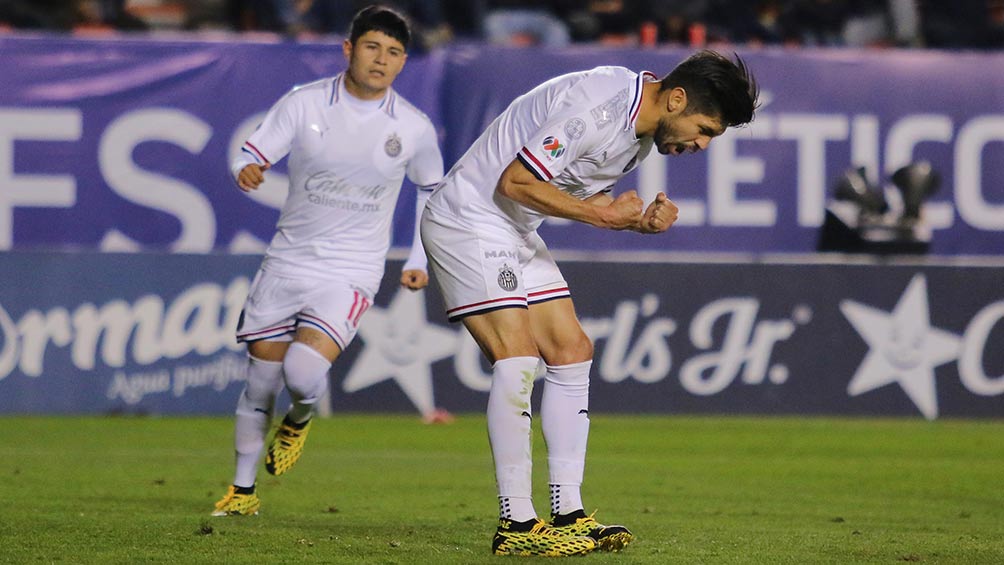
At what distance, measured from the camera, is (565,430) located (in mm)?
6020

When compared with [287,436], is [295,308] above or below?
above

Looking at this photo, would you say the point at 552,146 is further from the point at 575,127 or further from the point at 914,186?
the point at 914,186

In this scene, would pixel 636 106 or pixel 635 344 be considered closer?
pixel 636 106

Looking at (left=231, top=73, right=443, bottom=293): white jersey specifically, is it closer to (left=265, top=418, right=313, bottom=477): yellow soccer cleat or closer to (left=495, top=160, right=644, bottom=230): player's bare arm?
(left=265, top=418, right=313, bottom=477): yellow soccer cleat

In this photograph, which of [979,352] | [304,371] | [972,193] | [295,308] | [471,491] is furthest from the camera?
[972,193]

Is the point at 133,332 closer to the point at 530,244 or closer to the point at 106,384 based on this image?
the point at 106,384

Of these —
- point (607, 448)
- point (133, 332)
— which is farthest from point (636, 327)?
point (133, 332)

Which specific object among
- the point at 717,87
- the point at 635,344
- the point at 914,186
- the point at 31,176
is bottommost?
the point at 635,344

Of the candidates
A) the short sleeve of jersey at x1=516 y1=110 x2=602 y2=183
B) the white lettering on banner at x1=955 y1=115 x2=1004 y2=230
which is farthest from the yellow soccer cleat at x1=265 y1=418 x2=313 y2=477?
the white lettering on banner at x1=955 y1=115 x2=1004 y2=230

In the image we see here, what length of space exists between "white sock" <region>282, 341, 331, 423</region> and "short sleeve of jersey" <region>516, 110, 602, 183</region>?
1930 mm

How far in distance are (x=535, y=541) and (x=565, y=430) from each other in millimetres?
523

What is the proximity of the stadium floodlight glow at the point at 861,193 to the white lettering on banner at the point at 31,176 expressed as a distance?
7189 mm

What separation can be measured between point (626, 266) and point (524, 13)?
442cm

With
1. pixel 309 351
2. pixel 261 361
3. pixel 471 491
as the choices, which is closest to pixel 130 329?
pixel 471 491
